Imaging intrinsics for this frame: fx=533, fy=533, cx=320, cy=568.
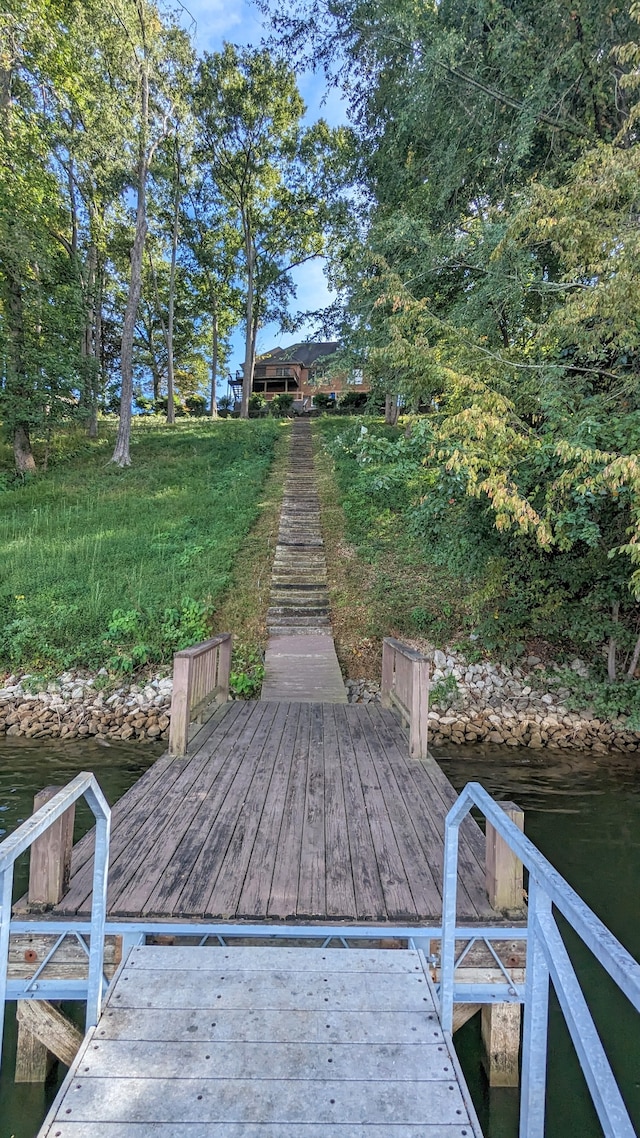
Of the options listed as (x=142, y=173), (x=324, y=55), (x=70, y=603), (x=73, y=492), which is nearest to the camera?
(x=70, y=603)

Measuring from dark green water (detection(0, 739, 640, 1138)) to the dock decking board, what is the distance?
2.95 feet

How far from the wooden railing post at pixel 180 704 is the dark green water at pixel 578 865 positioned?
2.65 meters

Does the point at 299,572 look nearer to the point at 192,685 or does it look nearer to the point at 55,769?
the point at 55,769

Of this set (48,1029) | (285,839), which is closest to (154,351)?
(285,839)

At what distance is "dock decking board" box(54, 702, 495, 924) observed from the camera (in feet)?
8.04

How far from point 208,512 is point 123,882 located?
1039 cm

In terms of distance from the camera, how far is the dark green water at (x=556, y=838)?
8.10 ft

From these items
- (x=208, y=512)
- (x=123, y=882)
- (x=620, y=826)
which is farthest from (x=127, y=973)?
(x=208, y=512)

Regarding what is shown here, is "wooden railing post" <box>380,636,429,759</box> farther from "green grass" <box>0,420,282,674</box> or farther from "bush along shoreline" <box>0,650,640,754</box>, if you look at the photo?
"green grass" <box>0,420,282,674</box>

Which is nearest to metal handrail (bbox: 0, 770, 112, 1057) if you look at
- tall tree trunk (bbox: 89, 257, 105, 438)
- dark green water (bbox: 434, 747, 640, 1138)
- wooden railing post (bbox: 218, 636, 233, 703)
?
dark green water (bbox: 434, 747, 640, 1138)

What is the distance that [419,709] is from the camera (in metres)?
4.41

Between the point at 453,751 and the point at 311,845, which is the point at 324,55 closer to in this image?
the point at 453,751

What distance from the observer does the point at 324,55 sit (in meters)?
9.38

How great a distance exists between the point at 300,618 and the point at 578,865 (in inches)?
209
